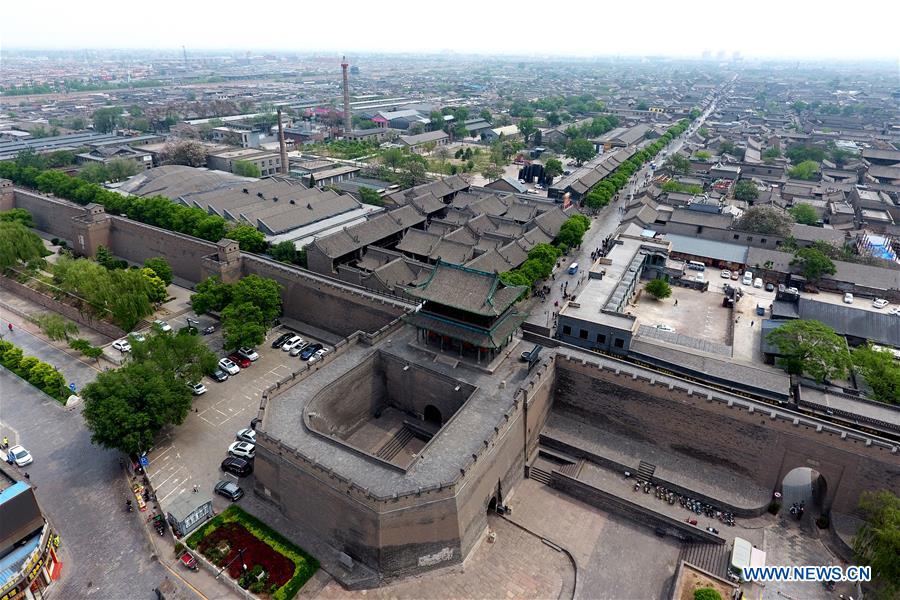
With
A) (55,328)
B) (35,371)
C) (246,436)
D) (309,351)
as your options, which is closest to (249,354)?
(309,351)

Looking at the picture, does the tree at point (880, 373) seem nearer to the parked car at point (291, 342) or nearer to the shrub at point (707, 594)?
the shrub at point (707, 594)

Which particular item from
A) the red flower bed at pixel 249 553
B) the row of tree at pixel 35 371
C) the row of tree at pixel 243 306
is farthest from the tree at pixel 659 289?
the row of tree at pixel 35 371

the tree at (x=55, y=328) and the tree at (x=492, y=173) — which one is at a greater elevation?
the tree at (x=492, y=173)

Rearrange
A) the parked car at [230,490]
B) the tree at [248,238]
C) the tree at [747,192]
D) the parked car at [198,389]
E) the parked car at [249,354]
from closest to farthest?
the parked car at [230,490], the parked car at [198,389], the parked car at [249,354], the tree at [248,238], the tree at [747,192]

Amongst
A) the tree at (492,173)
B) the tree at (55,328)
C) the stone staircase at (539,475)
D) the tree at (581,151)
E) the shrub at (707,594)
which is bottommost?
the stone staircase at (539,475)

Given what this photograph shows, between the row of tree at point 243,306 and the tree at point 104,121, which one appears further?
the tree at point 104,121

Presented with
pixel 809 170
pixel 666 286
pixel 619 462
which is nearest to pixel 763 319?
pixel 666 286

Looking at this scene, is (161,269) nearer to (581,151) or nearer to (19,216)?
(19,216)

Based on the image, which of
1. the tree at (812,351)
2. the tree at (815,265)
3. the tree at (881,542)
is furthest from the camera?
the tree at (815,265)
